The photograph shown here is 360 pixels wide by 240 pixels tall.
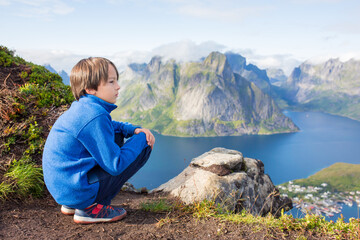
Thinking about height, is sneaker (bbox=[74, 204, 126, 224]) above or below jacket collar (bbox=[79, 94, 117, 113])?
below

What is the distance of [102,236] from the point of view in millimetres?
4805

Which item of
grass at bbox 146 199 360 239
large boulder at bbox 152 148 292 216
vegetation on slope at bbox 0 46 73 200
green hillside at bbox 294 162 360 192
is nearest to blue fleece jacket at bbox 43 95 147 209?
grass at bbox 146 199 360 239

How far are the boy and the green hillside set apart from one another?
515 feet

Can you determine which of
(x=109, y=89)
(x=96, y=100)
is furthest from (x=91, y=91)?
(x=109, y=89)

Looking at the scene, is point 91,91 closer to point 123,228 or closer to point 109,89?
point 109,89

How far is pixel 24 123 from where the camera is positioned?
26.2 feet

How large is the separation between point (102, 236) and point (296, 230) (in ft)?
13.5

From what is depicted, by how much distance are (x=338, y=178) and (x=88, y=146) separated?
184028 millimetres

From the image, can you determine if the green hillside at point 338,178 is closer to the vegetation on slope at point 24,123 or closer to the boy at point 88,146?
the vegetation on slope at point 24,123

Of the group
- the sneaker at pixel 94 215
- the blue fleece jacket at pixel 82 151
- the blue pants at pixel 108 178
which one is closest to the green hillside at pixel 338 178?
the sneaker at pixel 94 215

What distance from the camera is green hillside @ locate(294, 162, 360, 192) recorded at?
5659 inches

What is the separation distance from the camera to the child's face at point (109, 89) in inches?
178

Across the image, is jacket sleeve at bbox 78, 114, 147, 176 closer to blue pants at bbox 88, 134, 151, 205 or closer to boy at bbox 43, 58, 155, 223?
boy at bbox 43, 58, 155, 223

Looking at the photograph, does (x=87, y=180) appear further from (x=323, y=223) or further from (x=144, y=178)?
(x=144, y=178)
